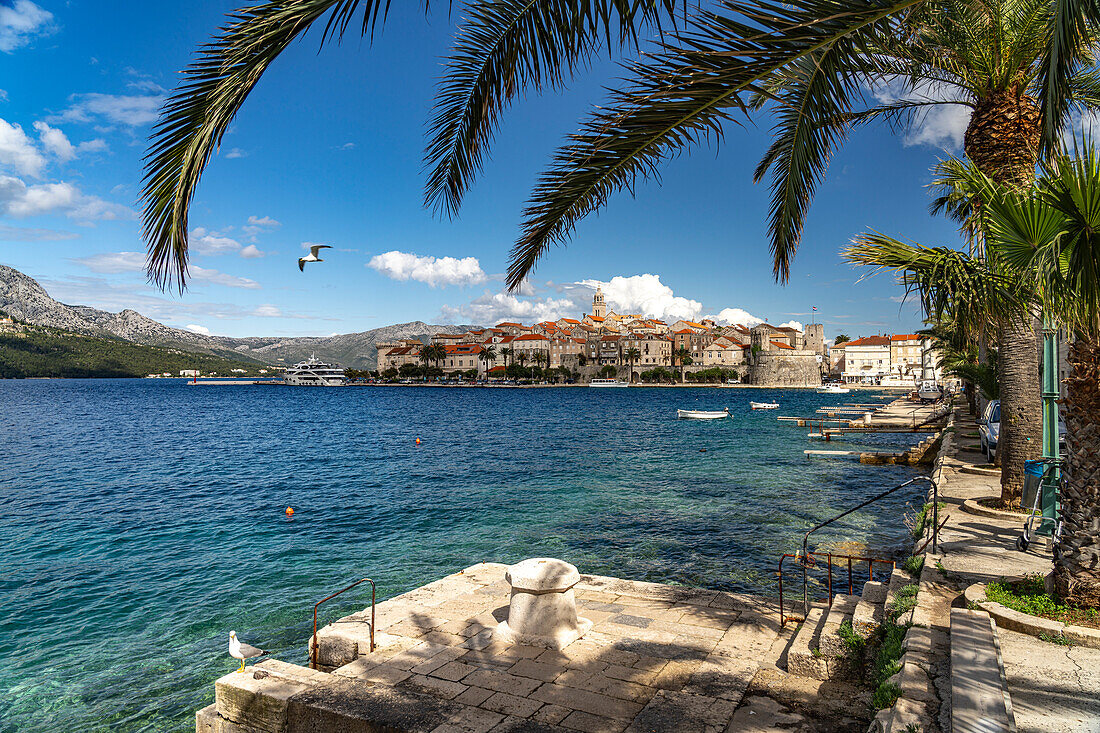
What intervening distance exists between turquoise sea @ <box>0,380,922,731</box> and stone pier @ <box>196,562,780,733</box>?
283 centimetres

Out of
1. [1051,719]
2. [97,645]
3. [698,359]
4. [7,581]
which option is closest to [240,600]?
[97,645]

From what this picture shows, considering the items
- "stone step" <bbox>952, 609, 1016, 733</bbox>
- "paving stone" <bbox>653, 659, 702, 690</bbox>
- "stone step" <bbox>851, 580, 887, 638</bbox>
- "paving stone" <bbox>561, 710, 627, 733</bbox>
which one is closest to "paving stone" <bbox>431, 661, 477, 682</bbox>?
"paving stone" <bbox>561, 710, 627, 733</bbox>

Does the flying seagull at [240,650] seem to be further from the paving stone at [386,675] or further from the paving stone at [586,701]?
the paving stone at [586,701]

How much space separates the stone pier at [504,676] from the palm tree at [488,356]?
6078 inches

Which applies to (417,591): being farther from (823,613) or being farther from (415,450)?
(415,450)

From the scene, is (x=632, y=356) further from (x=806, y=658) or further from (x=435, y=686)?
(x=435, y=686)

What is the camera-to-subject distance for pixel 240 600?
40.1 ft

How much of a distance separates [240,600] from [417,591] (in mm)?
5482

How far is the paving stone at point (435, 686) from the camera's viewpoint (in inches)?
223

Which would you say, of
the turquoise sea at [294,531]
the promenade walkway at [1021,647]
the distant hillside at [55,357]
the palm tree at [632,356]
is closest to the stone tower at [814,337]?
the palm tree at [632,356]

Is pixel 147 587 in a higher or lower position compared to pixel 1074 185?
lower

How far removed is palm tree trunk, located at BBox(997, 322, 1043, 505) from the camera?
10.2 metres

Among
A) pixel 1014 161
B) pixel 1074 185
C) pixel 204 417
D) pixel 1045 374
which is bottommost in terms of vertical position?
pixel 204 417

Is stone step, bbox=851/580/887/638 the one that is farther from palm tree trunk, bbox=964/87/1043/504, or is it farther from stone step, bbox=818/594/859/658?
palm tree trunk, bbox=964/87/1043/504
